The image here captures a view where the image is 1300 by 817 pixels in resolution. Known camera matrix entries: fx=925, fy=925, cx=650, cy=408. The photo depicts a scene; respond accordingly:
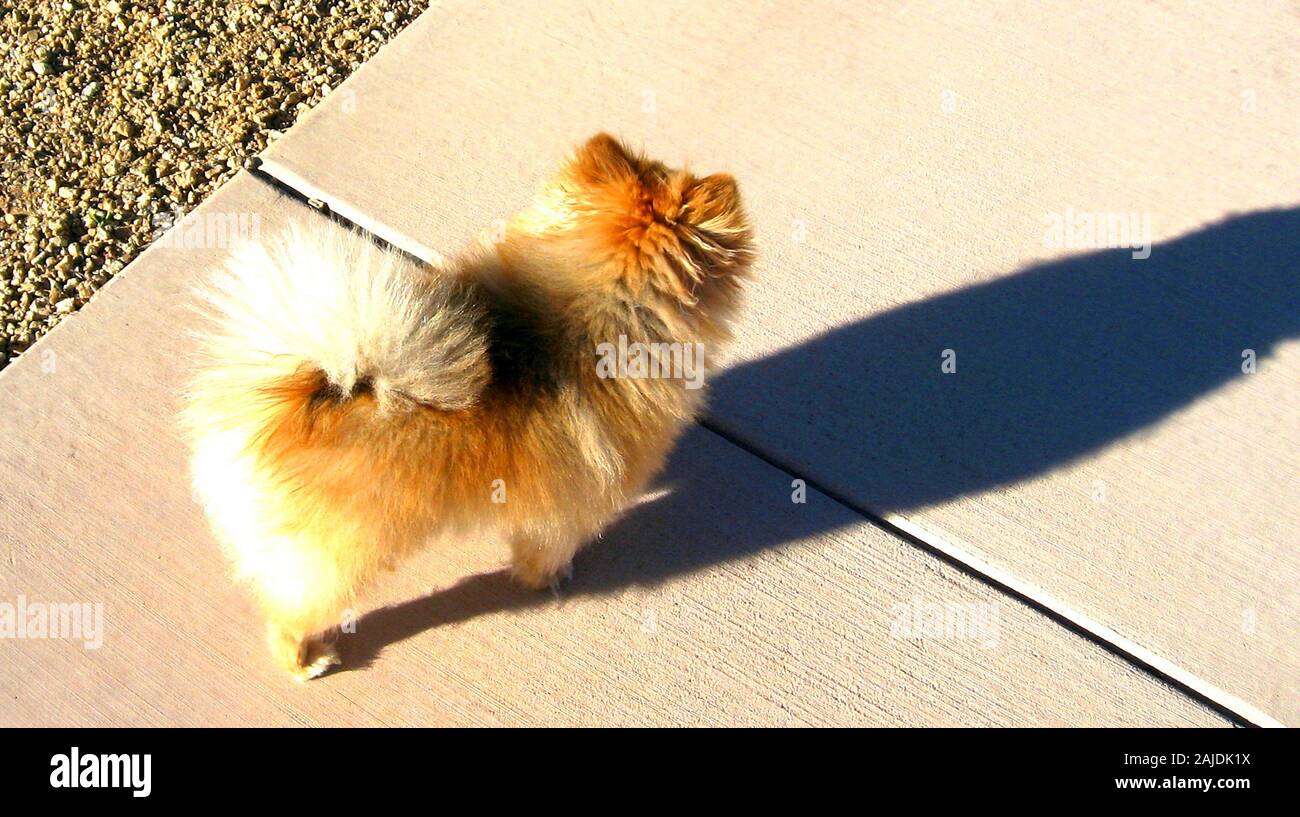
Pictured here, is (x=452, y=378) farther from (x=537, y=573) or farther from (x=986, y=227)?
(x=986, y=227)

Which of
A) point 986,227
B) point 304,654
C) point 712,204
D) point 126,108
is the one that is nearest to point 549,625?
point 304,654

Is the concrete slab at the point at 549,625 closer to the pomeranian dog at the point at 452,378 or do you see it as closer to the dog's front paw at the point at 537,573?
the dog's front paw at the point at 537,573

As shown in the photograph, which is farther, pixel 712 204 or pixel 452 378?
pixel 712 204

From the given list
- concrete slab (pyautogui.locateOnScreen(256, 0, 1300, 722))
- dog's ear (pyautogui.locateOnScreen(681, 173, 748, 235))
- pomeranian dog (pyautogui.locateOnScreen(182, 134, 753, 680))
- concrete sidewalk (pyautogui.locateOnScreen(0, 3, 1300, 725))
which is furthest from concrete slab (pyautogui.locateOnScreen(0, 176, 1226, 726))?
dog's ear (pyautogui.locateOnScreen(681, 173, 748, 235))

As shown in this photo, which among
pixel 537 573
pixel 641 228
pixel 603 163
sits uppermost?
pixel 603 163

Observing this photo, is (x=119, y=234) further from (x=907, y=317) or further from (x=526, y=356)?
(x=907, y=317)

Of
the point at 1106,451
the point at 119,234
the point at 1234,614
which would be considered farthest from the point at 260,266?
the point at 1234,614

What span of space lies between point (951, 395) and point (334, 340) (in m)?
2.33

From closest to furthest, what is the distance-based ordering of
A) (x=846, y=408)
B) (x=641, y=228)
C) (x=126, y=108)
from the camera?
1. (x=641, y=228)
2. (x=846, y=408)
3. (x=126, y=108)

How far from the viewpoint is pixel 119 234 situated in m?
3.83

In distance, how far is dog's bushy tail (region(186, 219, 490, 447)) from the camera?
2.14 meters

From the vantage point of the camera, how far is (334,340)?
214 cm

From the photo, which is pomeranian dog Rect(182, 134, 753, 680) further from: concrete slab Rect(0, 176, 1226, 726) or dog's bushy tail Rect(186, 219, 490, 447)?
concrete slab Rect(0, 176, 1226, 726)

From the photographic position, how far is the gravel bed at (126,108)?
12.3 ft
